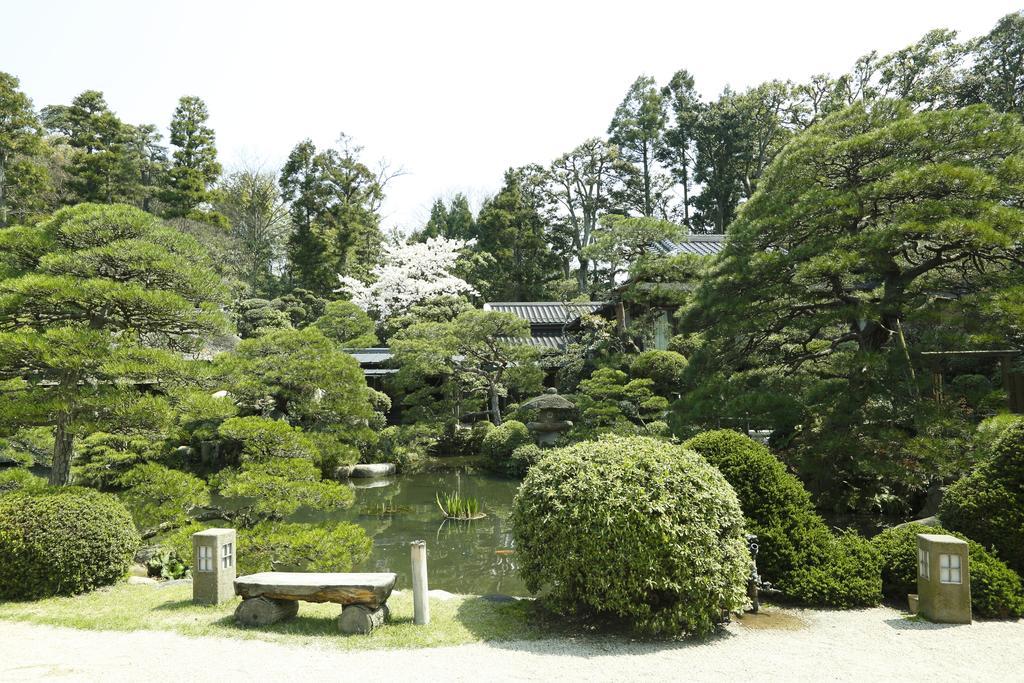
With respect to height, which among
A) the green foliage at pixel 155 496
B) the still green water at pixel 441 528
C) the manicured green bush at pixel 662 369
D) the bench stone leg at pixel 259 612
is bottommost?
the still green water at pixel 441 528

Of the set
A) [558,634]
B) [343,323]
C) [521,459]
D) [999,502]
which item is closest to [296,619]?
[558,634]

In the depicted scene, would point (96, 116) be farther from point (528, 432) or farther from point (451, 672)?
point (451, 672)

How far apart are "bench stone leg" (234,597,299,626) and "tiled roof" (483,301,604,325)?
18.2 meters

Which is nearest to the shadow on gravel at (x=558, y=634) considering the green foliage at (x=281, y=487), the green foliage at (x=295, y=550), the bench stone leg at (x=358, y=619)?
the bench stone leg at (x=358, y=619)

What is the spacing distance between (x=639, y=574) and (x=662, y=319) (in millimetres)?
12709

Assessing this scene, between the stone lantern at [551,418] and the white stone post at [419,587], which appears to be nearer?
the white stone post at [419,587]

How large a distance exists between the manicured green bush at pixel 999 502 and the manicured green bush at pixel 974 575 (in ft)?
0.47

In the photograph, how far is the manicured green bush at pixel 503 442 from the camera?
14742 mm

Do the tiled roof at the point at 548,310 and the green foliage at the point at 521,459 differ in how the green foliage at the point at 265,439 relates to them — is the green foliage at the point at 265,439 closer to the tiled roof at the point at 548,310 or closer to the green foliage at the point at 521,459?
the green foliage at the point at 521,459

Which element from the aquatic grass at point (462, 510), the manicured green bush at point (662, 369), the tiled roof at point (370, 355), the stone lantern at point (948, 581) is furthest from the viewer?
the tiled roof at point (370, 355)

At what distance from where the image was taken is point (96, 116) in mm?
28984

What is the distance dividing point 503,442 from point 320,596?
1035 centimetres

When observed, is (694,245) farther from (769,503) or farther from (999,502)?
(769,503)

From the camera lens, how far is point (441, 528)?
33.3ft
